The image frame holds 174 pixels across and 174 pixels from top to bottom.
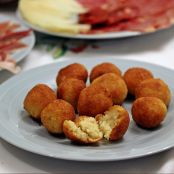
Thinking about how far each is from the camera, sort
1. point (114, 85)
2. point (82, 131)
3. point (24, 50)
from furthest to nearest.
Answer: point (24, 50), point (114, 85), point (82, 131)

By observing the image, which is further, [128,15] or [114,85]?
[128,15]

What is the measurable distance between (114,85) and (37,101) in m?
0.14

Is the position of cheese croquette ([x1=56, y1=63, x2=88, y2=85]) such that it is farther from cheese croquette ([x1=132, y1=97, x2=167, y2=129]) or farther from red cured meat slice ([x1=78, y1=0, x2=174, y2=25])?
red cured meat slice ([x1=78, y1=0, x2=174, y2=25])

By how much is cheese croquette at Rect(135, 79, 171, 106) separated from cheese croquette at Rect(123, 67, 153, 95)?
0.04 metres

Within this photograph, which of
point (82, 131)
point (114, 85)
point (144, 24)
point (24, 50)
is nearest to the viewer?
point (82, 131)

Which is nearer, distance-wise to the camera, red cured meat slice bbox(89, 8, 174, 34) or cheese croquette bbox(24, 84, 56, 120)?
cheese croquette bbox(24, 84, 56, 120)

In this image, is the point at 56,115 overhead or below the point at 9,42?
overhead

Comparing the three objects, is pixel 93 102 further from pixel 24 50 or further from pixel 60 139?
pixel 24 50

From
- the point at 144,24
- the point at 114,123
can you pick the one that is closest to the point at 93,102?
the point at 114,123

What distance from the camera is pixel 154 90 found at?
2.62 feet

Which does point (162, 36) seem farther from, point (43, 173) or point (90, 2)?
point (43, 173)

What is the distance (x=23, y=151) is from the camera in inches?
29.5

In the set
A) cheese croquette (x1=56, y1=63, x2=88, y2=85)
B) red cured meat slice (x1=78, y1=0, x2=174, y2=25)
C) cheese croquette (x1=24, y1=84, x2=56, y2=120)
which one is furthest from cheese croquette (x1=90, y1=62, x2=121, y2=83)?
red cured meat slice (x1=78, y1=0, x2=174, y2=25)

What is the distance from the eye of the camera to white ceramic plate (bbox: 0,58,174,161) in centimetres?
67
